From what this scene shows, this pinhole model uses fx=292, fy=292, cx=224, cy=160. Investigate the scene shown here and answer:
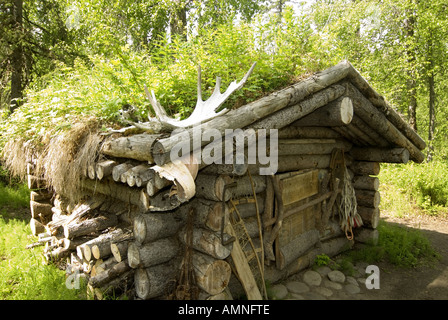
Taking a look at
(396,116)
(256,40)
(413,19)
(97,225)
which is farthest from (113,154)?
(413,19)

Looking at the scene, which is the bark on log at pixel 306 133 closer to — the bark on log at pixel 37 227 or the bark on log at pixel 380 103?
the bark on log at pixel 380 103

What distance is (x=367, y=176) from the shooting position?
22.4 feet

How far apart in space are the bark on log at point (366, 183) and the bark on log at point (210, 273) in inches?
178

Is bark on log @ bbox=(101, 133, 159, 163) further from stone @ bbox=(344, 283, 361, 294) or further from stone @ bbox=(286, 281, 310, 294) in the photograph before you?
stone @ bbox=(344, 283, 361, 294)

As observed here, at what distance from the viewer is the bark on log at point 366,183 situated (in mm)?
6680

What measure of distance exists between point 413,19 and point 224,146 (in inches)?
561

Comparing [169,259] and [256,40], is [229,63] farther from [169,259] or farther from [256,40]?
[169,259]

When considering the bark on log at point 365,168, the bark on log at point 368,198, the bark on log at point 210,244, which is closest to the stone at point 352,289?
the bark on log at point 368,198

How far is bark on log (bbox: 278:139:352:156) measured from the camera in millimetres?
4882

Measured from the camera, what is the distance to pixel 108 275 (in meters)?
3.91

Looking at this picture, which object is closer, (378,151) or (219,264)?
(219,264)

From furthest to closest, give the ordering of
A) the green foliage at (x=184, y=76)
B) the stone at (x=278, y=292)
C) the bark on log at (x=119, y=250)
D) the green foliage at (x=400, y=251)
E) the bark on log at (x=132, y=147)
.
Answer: the green foliage at (x=400, y=251), the green foliage at (x=184, y=76), the stone at (x=278, y=292), the bark on log at (x=119, y=250), the bark on log at (x=132, y=147)

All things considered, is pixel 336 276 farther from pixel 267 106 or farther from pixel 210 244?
pixel 267 106
